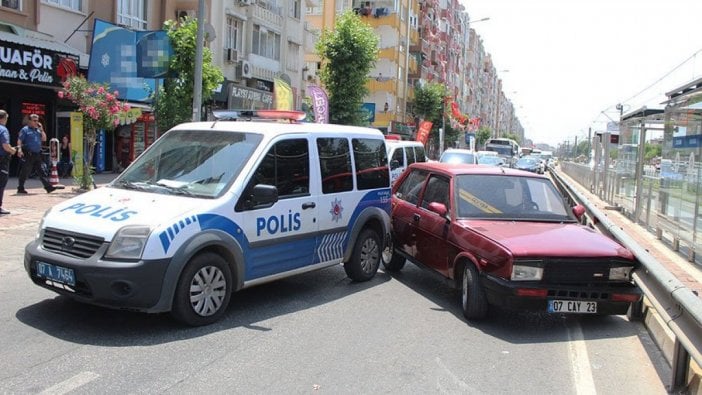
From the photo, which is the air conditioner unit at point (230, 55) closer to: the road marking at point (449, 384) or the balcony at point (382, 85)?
the balcony at point (382, 85)

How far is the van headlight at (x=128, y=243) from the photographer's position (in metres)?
5.12

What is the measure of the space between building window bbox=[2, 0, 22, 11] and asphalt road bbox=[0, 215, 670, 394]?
1488 cm

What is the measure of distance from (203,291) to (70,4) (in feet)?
63.2

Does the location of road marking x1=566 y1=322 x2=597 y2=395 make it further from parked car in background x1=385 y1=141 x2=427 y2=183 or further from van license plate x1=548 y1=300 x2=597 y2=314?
parked car in background x1=385 y1=141 x2=427 y2=183

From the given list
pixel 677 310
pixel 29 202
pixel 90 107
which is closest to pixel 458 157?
pixel 90 107

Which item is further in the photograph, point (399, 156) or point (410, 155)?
point (410, 155)

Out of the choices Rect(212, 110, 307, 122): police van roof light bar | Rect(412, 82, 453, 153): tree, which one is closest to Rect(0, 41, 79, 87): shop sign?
Rect(212, 110, 307, 122): police van roof light bar

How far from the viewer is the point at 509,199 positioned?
7.51m

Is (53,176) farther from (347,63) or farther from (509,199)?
(347,63)

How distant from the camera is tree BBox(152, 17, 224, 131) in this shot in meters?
17.4

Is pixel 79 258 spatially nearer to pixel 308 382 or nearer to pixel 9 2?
pixel 308 382

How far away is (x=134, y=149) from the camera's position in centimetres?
2427

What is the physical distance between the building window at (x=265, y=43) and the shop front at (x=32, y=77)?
44.2 ft

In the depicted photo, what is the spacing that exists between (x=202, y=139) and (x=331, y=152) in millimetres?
1542
